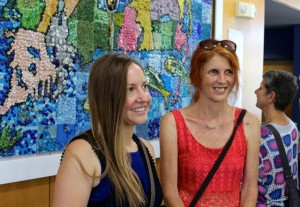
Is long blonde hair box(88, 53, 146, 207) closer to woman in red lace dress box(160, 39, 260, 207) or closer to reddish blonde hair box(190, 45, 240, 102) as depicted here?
woman in red lace dress box(160, 39, 260, 207)

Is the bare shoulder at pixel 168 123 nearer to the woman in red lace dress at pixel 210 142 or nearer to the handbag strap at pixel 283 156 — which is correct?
the woman in red lace dress at pixel 210 142

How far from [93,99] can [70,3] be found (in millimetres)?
1145

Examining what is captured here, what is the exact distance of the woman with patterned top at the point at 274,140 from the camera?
247 centimetres

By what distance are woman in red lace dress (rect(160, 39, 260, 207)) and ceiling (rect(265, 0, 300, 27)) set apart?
4141 millimetres

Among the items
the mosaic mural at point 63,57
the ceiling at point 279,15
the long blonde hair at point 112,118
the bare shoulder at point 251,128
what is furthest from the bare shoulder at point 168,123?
the ceiling at point 279,15

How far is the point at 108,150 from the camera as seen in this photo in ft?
4.86

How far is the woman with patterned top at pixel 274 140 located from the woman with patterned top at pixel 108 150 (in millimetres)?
1071

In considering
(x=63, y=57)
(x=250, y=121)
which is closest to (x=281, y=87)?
(x=250, y=121)

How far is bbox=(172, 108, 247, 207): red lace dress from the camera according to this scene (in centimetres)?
201

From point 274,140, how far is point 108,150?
1298 millimetres

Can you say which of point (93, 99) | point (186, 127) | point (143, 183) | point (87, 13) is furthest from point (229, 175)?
point (87, 13)

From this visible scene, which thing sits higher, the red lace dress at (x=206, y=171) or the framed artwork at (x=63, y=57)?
the framed artwork at (x=63, y=57)

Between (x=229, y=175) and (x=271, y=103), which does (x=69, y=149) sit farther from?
(x=271, y=103)

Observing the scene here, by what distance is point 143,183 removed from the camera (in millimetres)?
1599
